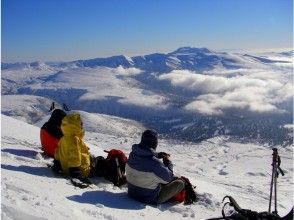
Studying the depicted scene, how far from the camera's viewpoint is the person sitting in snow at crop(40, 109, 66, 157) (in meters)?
13.8

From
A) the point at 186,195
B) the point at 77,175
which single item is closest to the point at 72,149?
the point at 77,175

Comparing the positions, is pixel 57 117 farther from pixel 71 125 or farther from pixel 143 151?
pixel 143 151

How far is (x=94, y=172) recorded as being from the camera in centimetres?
1260

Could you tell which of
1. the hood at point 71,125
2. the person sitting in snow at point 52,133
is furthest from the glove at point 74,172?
the person sitting in snow at point 52,133

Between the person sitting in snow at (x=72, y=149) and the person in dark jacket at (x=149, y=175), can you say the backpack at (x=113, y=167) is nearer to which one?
the person sitting in snow at (x=72, y=149)

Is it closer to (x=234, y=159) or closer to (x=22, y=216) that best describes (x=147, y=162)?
(x=22, y=216)

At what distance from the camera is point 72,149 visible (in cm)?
1152

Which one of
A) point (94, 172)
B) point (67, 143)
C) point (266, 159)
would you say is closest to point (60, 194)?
point (67, 143)

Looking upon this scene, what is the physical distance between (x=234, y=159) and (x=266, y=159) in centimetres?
1089

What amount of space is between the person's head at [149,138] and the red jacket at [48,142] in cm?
437

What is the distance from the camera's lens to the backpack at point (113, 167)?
1220 centimetres

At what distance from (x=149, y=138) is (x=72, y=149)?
2.27 meters

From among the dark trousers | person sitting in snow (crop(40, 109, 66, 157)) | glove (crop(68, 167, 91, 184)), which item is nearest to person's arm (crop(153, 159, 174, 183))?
the dark trousers

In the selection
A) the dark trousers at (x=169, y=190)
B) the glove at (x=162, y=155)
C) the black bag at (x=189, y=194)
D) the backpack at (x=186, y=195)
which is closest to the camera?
the dark trousers at (x=169, y=190)
